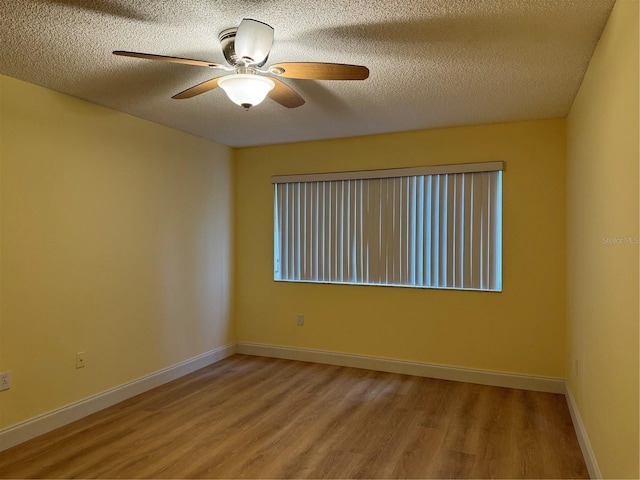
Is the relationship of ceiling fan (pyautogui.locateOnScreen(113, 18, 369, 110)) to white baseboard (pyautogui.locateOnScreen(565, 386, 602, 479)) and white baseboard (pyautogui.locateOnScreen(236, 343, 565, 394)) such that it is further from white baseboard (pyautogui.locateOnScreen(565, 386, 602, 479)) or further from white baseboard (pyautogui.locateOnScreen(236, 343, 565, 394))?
white baseboard (pyautogui.locateOnScreen(236, 343, 565, 394))

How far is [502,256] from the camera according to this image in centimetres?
390

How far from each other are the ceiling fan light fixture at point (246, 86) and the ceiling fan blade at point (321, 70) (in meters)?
0.08

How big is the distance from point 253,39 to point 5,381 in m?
2.59

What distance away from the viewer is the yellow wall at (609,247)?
1.62m

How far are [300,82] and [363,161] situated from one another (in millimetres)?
1697

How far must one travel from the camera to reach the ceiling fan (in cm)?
192

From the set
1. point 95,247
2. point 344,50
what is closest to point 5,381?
point 95,247

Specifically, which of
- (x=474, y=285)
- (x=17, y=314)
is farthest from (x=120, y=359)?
(x=474, y=285)

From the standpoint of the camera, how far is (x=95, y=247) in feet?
10.9

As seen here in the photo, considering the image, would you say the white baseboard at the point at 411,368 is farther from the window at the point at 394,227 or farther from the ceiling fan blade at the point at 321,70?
the ceiling fan blade at the point at 321,70

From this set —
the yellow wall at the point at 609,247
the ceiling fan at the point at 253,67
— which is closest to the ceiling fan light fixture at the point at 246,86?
the ceiling fan at the point at 253,67

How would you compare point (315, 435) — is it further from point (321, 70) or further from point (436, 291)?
point (321, 70)

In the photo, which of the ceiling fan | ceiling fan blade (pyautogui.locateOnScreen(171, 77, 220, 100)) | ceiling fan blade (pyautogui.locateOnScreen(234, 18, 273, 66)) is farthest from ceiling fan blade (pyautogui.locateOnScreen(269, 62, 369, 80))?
ceiling fan blade (pyautogui.locateOnScreen(171, 77, 220, 100))

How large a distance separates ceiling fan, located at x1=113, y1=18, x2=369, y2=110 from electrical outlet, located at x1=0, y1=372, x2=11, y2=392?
2.15 m
